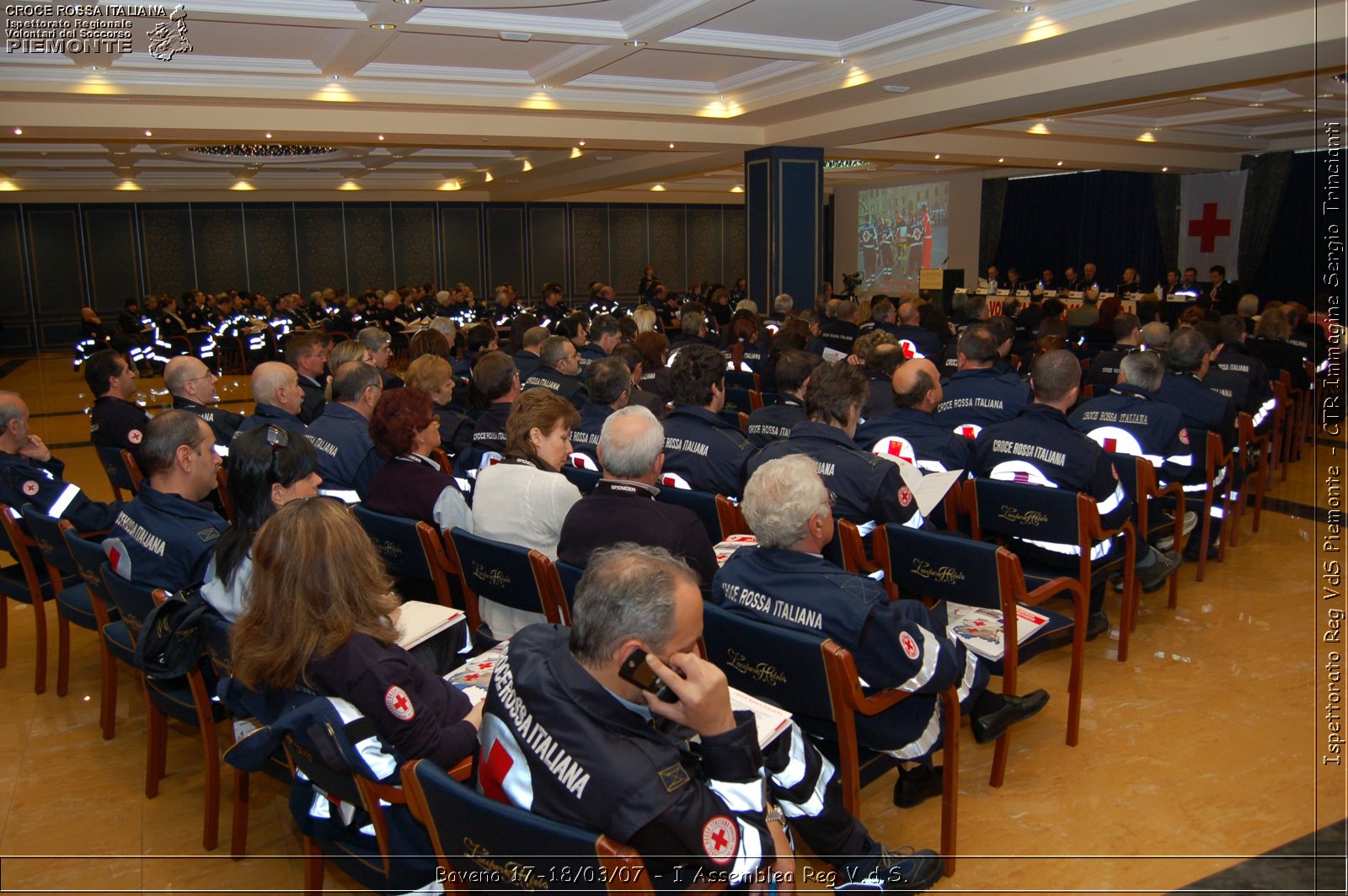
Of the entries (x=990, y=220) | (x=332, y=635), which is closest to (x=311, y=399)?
(x=332, y=635)

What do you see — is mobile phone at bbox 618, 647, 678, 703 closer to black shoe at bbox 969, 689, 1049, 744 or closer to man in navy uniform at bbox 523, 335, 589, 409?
black shoe at bbox 969, 689, 1049, 744

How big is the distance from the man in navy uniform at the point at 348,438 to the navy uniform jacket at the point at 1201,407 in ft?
13.6

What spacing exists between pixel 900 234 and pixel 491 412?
60.4 ft

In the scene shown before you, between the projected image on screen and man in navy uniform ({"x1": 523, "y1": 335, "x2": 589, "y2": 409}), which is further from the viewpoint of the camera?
the projected image on screen

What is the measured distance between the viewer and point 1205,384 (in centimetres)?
580

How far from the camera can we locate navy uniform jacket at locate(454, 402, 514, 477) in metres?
4.37

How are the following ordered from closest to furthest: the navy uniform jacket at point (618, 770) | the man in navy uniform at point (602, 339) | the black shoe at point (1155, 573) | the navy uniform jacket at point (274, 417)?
the navy uniform jacket at point (618, 770), the black shoe at point (1155, 573), the navy uniform jacket at point (274, 417), the man in navy uniform at point (602, 339)

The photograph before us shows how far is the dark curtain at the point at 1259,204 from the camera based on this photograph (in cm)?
1486

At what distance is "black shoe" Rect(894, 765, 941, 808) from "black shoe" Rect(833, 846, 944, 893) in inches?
12.7

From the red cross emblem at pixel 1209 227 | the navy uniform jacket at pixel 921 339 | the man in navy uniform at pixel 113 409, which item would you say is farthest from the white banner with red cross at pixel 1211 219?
the man in navy uniform at pixel 113 409

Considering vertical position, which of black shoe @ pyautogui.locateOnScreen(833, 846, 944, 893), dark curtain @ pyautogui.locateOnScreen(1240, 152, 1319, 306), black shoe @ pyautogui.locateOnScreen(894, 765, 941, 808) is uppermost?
dark curtain @ pyautogui.locateOnScreen(1240, 152, 1319, 306)

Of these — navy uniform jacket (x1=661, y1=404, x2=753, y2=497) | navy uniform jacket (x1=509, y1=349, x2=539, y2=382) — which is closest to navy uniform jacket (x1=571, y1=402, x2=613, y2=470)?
navy uniform jacket (x1=661, y1=404, x2=753, y2=497)

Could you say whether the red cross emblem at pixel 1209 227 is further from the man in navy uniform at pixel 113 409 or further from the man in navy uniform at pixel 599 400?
the man in navy uniform at pixel 113 409

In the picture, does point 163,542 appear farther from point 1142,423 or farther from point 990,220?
point 990,220
